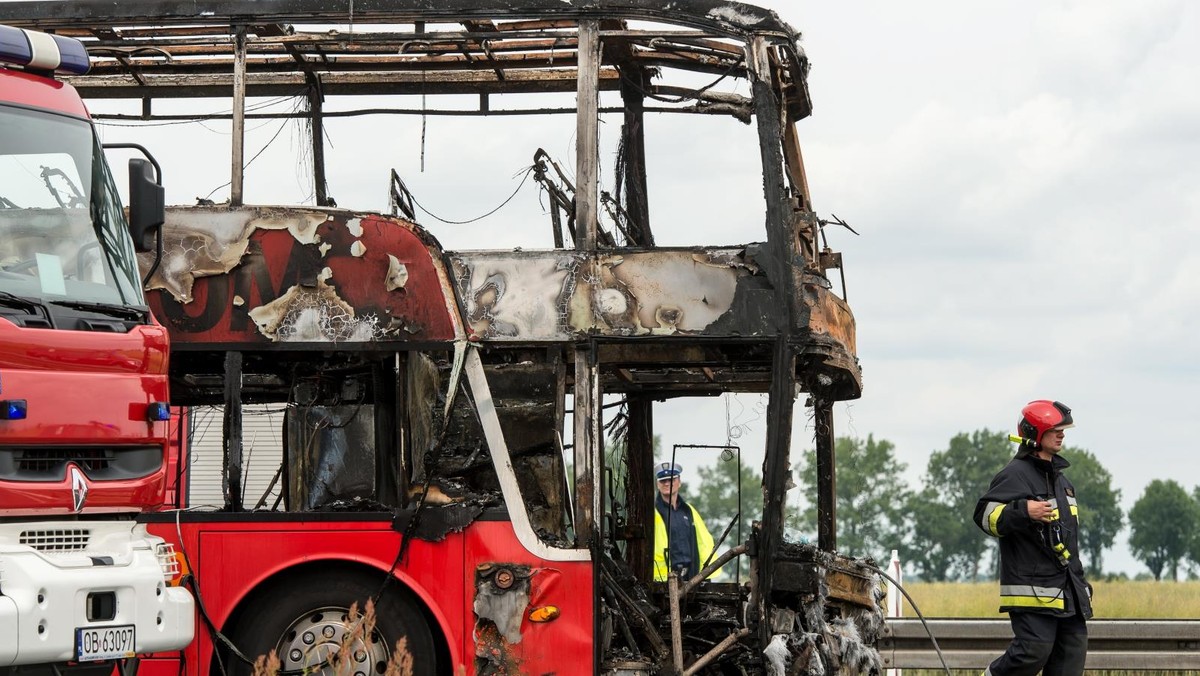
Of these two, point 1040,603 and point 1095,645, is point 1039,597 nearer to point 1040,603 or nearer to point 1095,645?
point 1040,603

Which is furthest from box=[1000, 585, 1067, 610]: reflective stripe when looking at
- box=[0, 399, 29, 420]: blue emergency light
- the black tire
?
box=[0, 399, 29, 420]: blue emergency light

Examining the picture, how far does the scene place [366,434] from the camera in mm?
9742

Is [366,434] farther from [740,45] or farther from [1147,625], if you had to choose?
[1147,625]

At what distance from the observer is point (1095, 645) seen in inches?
483

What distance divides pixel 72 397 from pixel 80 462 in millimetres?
301

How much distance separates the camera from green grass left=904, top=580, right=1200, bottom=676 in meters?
17.0

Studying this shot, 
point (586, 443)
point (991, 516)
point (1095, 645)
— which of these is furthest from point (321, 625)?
point (1095, 645)

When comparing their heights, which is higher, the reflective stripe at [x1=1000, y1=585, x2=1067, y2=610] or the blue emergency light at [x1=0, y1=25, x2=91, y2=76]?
the blue emergency light at [x1=0, y1=25, x2=91, y2=76]

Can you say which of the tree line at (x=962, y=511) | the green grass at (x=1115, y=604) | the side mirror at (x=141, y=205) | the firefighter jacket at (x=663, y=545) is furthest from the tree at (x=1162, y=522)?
the side mirror at (x=141, y=205)

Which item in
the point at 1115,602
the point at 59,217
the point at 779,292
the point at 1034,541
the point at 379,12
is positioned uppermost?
the point at 379,12

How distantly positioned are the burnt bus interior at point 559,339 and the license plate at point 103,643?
6.16ft

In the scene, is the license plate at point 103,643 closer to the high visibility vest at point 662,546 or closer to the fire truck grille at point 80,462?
the fire truck grille at point 80,462

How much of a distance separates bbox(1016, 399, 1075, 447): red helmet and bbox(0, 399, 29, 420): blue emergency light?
531 centimetres

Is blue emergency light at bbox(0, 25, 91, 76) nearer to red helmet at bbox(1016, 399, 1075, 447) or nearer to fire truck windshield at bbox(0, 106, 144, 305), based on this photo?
fire truck windshield at bbox(0, 106, 144, 305)
